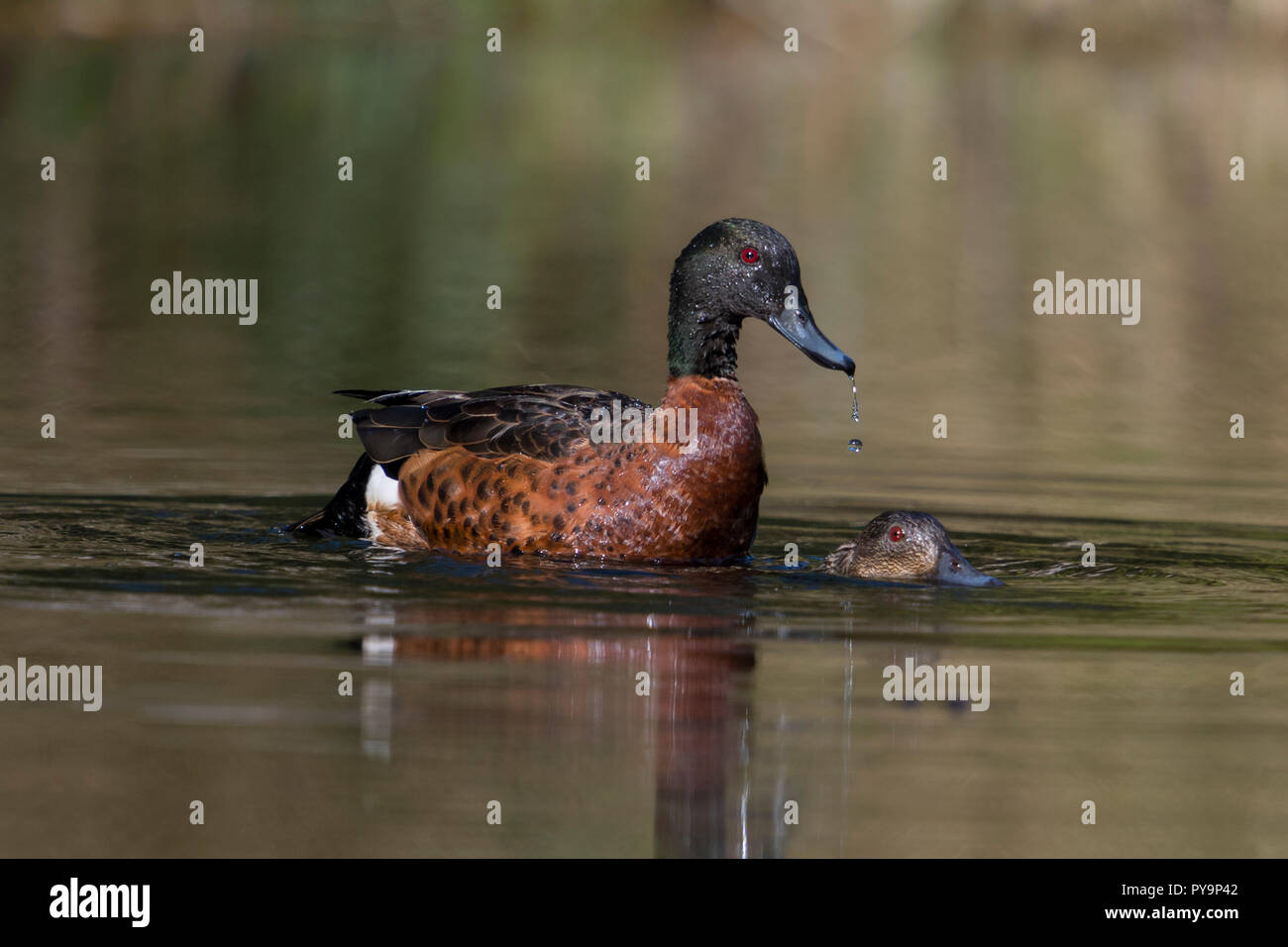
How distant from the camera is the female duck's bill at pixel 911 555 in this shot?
909 cm

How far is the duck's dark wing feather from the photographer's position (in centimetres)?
929

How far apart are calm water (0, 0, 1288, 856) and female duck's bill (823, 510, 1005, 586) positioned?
0.25 metres

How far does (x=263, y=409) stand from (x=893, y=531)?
17.1 feet

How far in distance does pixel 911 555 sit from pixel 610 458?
4.36ft

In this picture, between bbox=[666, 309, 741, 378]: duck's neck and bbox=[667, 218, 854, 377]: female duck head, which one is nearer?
bbox=[667, 218, 854, 377]: female duck head

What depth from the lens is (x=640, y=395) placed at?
45.7ft

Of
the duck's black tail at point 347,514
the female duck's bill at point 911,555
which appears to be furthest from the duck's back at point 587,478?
the female duck's bill at point 911,555

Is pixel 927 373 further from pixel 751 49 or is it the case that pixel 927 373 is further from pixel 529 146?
pixel 751 49

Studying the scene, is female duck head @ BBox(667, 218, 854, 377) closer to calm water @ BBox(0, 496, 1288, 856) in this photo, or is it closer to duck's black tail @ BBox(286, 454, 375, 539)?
calm water @ BBox(0, 496, 1288, 856)

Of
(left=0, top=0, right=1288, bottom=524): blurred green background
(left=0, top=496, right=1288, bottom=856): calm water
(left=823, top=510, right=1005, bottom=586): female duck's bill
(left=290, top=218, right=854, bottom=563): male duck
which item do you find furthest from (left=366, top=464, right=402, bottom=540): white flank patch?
(left=823, top=510, right=1005, bottom=586): female duck's bill

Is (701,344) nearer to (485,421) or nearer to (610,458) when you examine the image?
(610,458)

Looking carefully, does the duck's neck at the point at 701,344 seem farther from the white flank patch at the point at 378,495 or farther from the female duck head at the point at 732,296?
the white flank patch at the point at 378,495

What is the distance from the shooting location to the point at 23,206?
861 inches

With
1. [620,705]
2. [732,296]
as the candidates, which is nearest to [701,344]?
[732,296]
